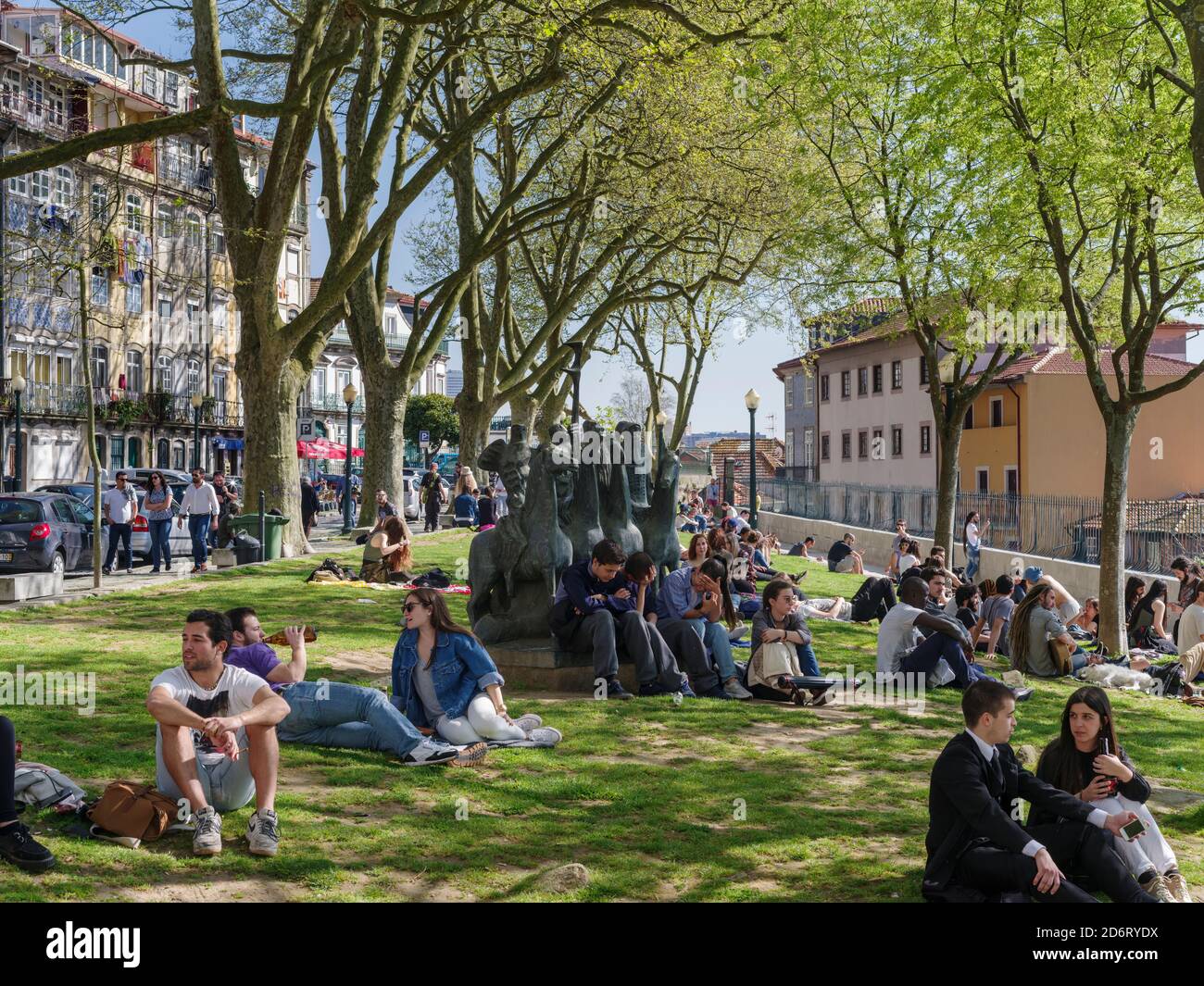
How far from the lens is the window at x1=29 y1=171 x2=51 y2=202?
47.5m

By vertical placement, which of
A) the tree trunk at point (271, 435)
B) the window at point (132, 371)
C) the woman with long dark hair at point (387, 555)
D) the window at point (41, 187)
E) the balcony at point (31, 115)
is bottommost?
the woman with long dark hair at point (387, 555)

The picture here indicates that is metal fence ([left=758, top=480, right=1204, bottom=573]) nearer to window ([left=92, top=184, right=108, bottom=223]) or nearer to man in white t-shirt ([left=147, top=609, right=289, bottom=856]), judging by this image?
window ([left=92, top=184, right=108, bottom=223])

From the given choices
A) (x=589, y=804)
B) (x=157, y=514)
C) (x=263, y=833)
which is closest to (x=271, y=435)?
(x=157, y=514)

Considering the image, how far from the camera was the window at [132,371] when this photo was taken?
56.8 meters

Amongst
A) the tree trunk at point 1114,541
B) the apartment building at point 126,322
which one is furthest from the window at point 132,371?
the tree trunk at point 1114,541

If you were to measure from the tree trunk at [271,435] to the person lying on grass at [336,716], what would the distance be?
13705 millimetres

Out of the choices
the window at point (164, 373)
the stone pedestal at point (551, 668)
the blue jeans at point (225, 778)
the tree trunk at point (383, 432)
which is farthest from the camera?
the window at point (164, 373)

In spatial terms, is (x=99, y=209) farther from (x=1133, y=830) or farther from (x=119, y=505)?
(x=1133, y=830)

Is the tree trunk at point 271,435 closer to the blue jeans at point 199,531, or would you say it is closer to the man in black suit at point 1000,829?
the blue jeans at point 199,531

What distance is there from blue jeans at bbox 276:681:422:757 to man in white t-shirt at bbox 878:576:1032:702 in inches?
219

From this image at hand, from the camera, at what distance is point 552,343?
123 feet

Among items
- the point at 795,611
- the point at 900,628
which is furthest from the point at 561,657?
the point at 900,628

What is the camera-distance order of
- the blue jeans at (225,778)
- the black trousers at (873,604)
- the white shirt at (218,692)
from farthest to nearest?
the black trousers at (873,604)
the blue jeans at (225,778)
the white shirt at (218,692)

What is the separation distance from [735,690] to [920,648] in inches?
82.2
